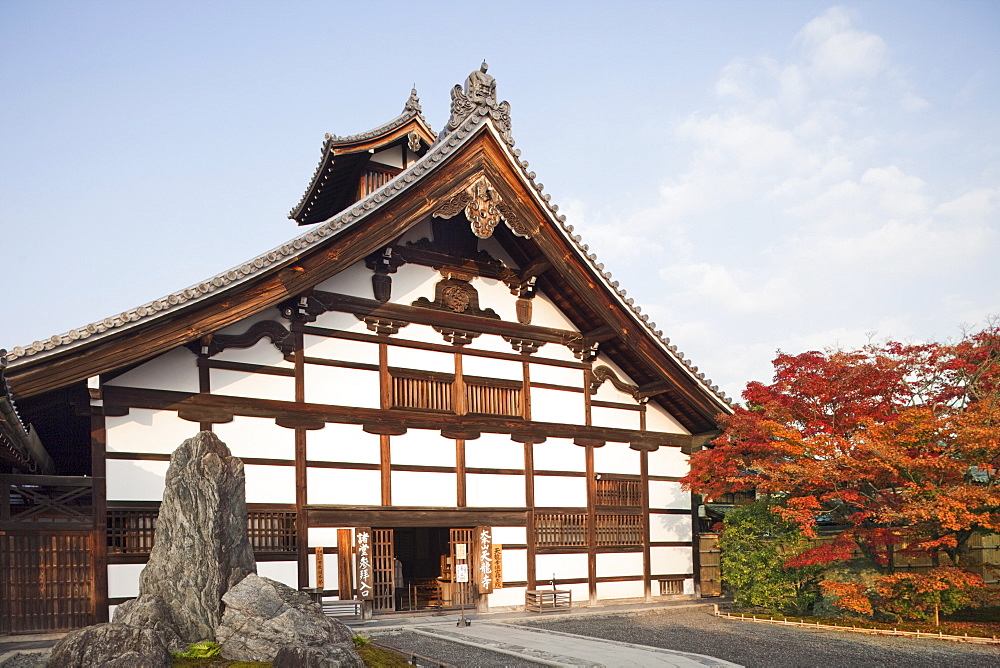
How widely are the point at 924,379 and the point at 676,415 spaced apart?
6.22 m

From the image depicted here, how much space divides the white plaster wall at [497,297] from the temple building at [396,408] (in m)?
0.05

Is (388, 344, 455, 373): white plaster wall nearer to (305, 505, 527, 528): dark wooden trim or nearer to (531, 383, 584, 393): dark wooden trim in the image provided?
(531, 383, 584, 393): dark wooden trim

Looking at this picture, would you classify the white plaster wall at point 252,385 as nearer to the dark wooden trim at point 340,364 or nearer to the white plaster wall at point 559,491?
the dark wooden trim at point 340,364

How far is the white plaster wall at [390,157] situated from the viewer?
2200 centimetres

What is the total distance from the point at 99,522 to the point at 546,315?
10127 mm

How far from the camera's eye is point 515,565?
59.9 feet

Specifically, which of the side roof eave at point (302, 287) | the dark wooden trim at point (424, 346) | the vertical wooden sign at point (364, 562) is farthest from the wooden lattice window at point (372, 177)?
the vertical wooden sign at point (364, 562)

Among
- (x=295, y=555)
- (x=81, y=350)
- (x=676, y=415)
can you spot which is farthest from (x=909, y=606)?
(x=81, y=350)

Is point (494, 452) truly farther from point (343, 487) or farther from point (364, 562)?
point (364, 562)

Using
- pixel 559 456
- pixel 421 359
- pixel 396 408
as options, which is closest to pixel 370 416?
pixel 396 408

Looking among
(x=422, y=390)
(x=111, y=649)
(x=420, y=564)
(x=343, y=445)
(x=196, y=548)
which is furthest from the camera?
(x=420, y=564)

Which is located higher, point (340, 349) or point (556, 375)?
point (340, 349)

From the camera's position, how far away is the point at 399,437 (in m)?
16.9

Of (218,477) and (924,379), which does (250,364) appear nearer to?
(218,477)
